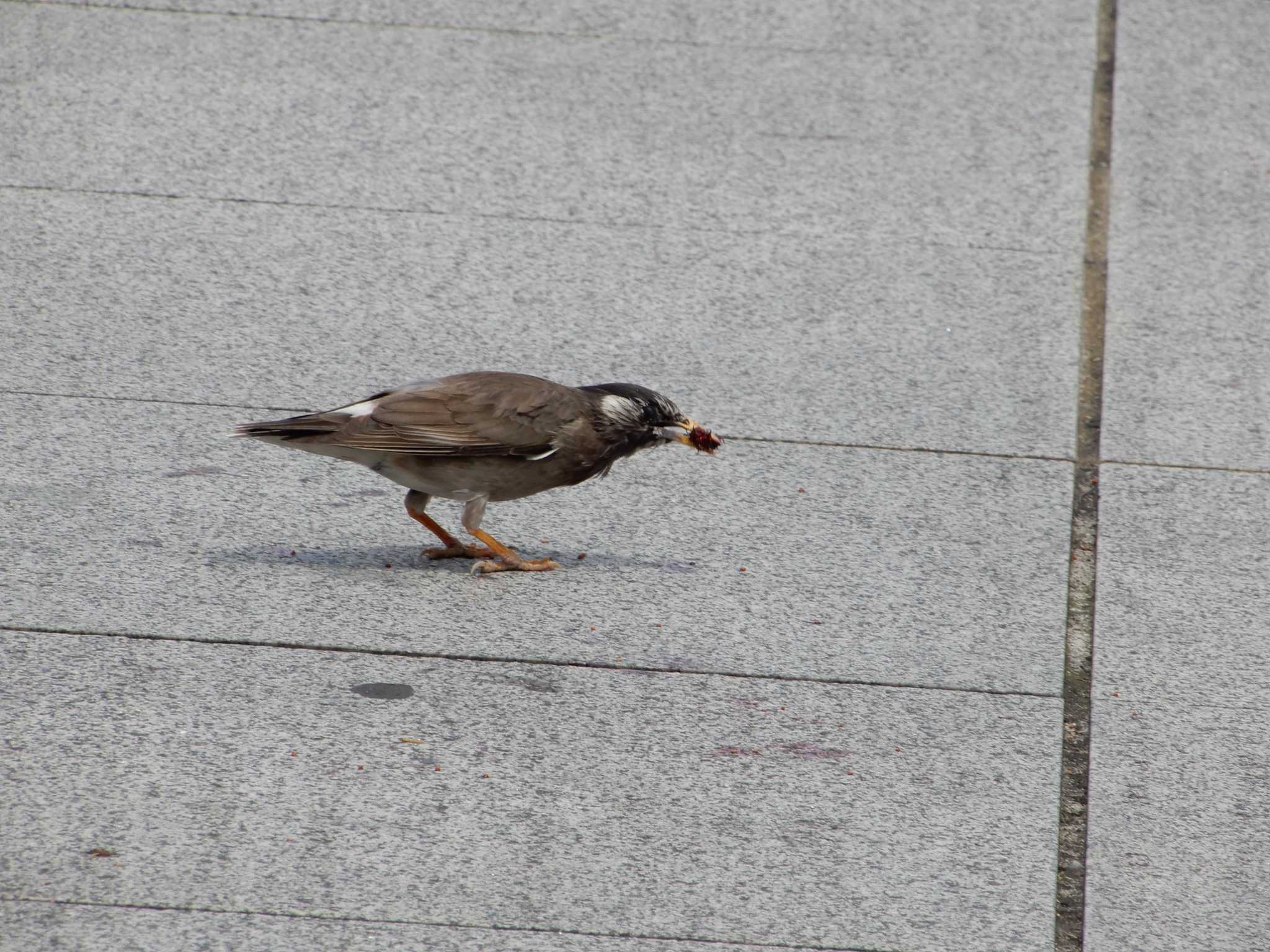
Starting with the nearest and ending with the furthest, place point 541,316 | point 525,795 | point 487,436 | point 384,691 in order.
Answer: point 525,795 < point 384,691 < point 487,436 < point 541,316

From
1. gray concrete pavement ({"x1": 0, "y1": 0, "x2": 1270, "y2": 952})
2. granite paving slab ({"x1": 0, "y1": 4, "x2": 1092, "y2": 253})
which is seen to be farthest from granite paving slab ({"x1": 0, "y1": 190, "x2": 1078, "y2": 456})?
granite paving slab ({"x1": 0, "y1": 4, "x2": 1092, "y2": 253})

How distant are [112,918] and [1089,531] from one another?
3.50 metres

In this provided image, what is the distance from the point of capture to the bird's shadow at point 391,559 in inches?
213

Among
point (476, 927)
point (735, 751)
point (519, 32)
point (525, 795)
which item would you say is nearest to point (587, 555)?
point (735, 751)

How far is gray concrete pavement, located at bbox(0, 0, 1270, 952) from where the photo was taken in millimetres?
4129

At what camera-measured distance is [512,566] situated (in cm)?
547

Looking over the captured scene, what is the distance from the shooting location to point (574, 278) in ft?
23.9

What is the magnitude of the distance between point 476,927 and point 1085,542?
2.80 meters

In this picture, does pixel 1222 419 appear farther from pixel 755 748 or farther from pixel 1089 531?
pixel 755 748

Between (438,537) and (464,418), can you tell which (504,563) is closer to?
(438,537)

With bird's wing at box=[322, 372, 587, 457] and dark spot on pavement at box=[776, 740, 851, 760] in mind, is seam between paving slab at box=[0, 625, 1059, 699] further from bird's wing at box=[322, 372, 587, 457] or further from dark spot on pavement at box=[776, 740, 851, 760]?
bird's wing at box=[322, 372, 587, 457]

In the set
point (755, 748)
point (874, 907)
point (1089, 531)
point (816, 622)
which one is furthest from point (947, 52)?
point (874, 907)

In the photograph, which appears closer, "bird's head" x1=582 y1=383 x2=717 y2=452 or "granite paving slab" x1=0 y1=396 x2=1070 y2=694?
"granite paving slab" x1=0 y1=396 x2=1070 y2=694

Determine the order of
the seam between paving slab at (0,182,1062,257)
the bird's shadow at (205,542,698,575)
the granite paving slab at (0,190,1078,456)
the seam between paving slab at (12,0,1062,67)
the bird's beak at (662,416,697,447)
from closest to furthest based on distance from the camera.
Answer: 1. the bird's shadow at (205,542,698,575)
2. the bird's beak at (662,416,697,447)
3. the granite paving slab at (0,190,1078,456)
4. the seam between paving slab at (0,182,1062,257)
5. the seam between paving slab at (12,0,1062,67)
